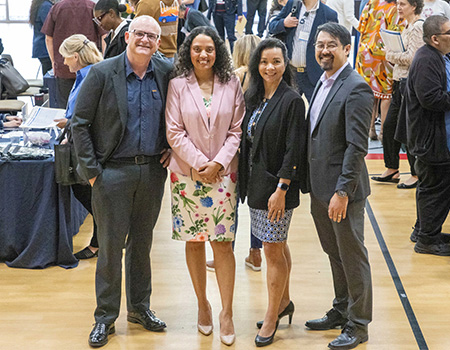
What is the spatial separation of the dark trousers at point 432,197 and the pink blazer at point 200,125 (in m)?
2.03

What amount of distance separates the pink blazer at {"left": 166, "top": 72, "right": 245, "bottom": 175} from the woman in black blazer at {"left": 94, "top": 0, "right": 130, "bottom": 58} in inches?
55.6

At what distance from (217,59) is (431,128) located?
204 cm

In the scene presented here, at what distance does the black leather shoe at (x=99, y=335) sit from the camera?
3.80m

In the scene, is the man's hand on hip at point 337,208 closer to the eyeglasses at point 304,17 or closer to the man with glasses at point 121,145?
the man with glasses at point 121,145

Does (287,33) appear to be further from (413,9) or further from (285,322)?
(285,322)

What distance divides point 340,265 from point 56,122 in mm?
2754

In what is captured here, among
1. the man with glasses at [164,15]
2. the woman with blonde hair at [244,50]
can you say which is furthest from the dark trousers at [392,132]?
the man with glasses at [164,15]

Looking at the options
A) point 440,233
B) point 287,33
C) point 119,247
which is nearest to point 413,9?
point 287,33

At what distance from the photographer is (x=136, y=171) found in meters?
3.73

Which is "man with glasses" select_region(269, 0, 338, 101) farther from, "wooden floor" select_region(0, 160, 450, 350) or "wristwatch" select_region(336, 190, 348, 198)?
"wristwatch" select_region(336, 190, 348, 198)

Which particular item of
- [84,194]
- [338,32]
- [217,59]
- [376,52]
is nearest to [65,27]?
[84,194]

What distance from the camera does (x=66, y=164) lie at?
15.4 feet

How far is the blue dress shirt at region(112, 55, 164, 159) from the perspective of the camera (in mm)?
3684

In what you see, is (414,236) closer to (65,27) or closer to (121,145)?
(121,145)
